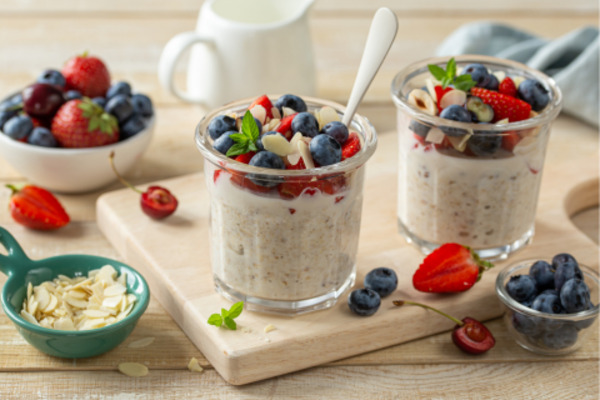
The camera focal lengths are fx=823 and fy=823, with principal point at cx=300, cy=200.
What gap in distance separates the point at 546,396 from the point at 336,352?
34 centimetres

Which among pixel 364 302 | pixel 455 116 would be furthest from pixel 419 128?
pixel 364 302

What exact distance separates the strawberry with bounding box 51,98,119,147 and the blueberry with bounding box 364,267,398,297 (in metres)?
0.66

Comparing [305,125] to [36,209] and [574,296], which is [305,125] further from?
[36,209]

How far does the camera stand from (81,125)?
5.56ft

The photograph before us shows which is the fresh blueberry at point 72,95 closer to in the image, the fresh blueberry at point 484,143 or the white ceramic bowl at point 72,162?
the white ceramic bowl at point 72,162

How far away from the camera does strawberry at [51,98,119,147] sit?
5.56ft

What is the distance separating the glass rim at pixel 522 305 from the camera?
130 centimetres

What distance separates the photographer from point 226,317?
4.31 feet

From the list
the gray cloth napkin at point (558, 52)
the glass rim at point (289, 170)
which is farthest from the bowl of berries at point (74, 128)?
the gray cloth napkin at point (558, 52)

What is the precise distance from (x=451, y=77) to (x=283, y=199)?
426 mm

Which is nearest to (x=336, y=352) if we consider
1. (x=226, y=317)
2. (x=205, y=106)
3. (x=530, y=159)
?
(x=226, y=317)

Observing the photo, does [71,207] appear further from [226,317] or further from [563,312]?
[563,312]

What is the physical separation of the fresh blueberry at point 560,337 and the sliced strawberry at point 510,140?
316 mm

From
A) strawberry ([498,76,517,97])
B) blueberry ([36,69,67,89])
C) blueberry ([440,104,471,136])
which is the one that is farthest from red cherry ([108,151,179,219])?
strawberry ([498,76,517,97])
